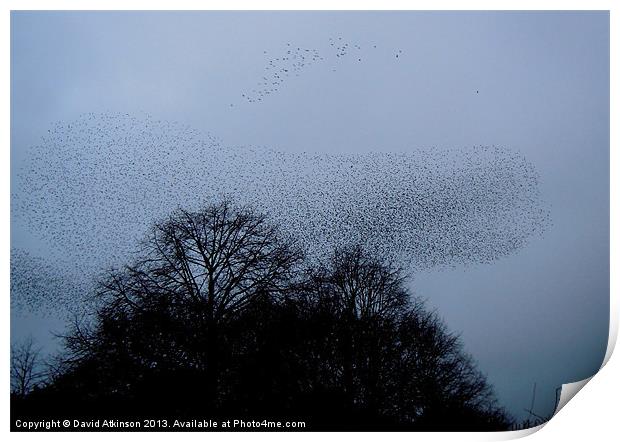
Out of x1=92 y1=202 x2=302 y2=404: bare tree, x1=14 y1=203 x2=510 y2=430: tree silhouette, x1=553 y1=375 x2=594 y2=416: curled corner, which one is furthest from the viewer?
x1=92 y1=202 x2=302 y2=404: bare tree

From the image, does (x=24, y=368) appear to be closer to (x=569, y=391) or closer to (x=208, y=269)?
(x=208, y=269)

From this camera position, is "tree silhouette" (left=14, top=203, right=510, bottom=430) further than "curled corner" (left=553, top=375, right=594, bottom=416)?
Yes

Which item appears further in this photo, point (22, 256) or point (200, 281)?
point (200, 281)

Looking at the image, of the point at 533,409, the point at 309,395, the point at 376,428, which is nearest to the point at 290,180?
the point at 309,395

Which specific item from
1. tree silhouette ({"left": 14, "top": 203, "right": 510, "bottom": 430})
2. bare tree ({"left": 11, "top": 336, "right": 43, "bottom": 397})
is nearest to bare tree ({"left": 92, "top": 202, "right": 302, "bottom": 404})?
tree silhouette ({"left": 14, "top": 203, "right": 510, "bottom": 430})

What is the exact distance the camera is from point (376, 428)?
25.8 ft

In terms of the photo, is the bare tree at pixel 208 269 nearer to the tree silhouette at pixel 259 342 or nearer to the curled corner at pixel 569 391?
the tree silhouette at pixel 259 342

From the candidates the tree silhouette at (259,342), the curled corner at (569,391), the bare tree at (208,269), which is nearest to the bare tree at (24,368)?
the tree silhouette at (259,342)

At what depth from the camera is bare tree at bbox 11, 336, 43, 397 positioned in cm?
720

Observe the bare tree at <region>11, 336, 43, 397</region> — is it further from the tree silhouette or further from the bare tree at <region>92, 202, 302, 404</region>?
the bare tree at <region>92, 202, 302, 404</region>

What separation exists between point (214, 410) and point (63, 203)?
285 cm

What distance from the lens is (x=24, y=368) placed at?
289 inches

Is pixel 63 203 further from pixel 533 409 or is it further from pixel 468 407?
pixel 533 409
